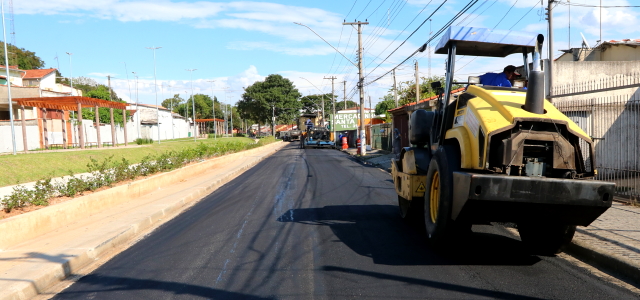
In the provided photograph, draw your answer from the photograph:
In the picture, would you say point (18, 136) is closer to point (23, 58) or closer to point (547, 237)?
point (547, 237)

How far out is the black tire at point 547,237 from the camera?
6023 millimetres

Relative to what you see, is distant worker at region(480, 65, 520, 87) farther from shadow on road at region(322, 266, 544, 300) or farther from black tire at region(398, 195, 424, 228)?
shadow on road at region(322, 266, 544, 300)

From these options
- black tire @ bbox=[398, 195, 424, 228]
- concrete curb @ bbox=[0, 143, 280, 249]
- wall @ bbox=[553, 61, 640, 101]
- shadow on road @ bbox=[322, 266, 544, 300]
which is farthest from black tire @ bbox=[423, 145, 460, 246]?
wall @ bbox=[553, 61, 640, 101]

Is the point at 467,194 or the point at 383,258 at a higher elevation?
the point at 467,194

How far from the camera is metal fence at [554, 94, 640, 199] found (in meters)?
9.71

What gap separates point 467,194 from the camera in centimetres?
507

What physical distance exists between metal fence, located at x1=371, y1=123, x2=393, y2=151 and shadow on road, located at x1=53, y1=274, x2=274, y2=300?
29188 mm

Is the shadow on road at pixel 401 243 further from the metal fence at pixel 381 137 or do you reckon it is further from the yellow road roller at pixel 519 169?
the metal fence at pixel 381 137

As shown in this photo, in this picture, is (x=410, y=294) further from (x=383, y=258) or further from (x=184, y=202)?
(x=184, y=202)

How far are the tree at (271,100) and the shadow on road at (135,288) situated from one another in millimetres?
77518

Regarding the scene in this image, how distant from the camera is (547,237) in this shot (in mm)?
6203

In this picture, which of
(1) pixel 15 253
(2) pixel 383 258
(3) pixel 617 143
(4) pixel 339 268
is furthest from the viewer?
(3) pixel 617 143

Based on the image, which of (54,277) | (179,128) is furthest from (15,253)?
(179,128)

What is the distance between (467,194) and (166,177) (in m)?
12.0
